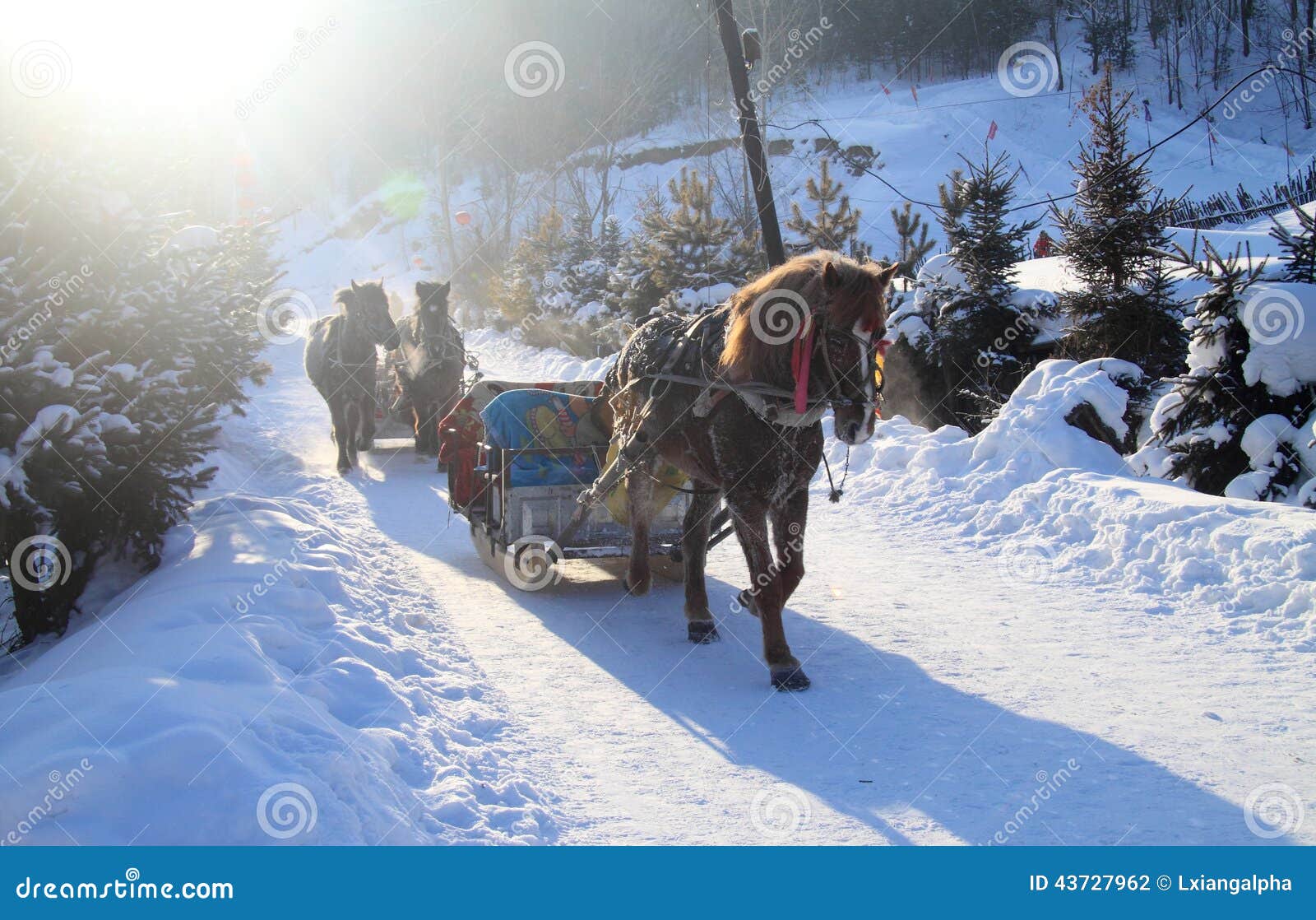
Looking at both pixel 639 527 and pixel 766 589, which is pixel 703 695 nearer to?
pixel 766 589

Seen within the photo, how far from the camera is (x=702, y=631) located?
585cm

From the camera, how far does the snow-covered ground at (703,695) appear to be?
3254mm

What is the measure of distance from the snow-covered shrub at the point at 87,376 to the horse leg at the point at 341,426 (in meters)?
4.71

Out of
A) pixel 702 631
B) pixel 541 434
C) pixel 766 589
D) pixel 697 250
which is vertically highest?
pixel 697 250

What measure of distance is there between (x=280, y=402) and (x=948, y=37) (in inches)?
1645

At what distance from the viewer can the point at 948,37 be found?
48.6 m

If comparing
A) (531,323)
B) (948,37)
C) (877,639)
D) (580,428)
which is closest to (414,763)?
(877,639)

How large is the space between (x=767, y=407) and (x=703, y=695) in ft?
4.99

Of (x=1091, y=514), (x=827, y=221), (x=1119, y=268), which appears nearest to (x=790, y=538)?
(x=1091, y=514)

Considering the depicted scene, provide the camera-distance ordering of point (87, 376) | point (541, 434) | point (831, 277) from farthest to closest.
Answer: point (541, 434)
point (87, 376)
point (831, 277)

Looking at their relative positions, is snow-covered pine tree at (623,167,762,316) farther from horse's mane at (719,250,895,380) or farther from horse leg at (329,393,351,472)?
horse's mane at (719,250,895,380)

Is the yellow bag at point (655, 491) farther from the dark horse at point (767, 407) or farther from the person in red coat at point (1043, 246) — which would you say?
the person in red coat at point (1043, 246)

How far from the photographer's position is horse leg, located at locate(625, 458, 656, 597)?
20.6 feet

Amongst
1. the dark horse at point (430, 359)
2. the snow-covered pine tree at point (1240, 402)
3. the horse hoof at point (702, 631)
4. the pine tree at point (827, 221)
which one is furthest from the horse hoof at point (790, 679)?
the pine tree at point (827, 221)
